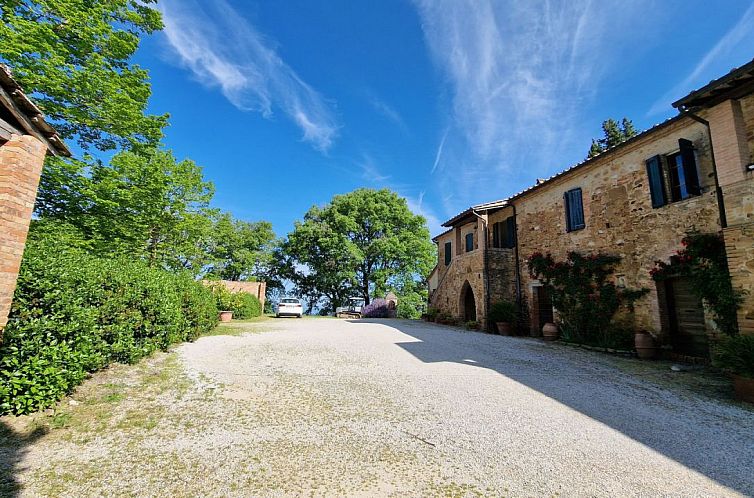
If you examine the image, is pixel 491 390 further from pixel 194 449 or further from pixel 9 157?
pixel 9 157

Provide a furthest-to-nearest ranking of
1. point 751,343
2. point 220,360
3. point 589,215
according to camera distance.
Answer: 1. point 589,215
2. point 220,360
3. point 751,343

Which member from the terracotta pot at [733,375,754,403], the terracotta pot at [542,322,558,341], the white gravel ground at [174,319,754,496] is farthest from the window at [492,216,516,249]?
the terracotta pot at [733,375,754,403]

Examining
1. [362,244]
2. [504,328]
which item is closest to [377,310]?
[362,244]

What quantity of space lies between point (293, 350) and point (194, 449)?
4.94m

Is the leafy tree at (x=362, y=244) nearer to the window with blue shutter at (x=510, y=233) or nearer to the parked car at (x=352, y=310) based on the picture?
the parked car at (x=352, y=310)

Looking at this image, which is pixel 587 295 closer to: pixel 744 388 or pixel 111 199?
pixel 744 388

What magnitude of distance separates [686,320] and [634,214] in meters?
3.10

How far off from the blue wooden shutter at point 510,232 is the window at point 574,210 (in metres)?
2.95

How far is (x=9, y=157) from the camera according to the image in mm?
3912

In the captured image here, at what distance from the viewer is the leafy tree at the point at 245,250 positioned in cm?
3115

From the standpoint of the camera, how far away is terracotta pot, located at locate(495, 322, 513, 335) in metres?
12.7

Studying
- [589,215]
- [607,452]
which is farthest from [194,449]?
[589,215]

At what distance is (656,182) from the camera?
8711 mm

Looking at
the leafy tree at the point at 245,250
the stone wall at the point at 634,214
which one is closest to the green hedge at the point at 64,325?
the stone wall at the point at 634,214
